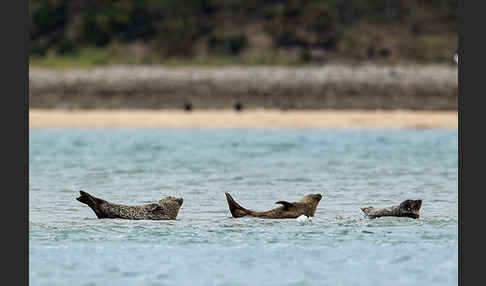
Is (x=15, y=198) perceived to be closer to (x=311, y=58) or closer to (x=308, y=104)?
(x=308, y=104)

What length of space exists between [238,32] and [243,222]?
2140 inches

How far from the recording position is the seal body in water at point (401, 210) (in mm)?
17500

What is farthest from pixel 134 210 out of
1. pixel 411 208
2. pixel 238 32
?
pixel 238 32

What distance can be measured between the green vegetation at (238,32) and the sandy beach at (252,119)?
35.8ft

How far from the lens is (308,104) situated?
55.4m

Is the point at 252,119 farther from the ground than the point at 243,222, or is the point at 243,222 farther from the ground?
the point at 252,119

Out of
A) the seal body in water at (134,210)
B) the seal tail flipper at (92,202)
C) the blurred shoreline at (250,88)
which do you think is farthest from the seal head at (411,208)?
the blurred shoreline at (250,88)

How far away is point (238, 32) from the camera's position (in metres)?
70.8

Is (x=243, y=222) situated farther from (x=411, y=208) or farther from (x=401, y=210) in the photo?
(x=411, y=208)

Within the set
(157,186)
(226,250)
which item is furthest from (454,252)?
(157,186)

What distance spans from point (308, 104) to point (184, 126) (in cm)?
865

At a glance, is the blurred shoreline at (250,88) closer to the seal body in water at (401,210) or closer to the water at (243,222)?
the water at (243,222)

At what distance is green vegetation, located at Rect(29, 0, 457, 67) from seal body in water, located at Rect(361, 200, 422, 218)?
46.7m

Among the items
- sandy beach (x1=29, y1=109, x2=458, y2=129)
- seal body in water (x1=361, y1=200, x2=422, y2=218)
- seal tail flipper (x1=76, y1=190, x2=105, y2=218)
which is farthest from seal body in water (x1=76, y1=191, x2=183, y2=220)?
sandy beach (x1=29, y1=109, x2=458, y2=129)
